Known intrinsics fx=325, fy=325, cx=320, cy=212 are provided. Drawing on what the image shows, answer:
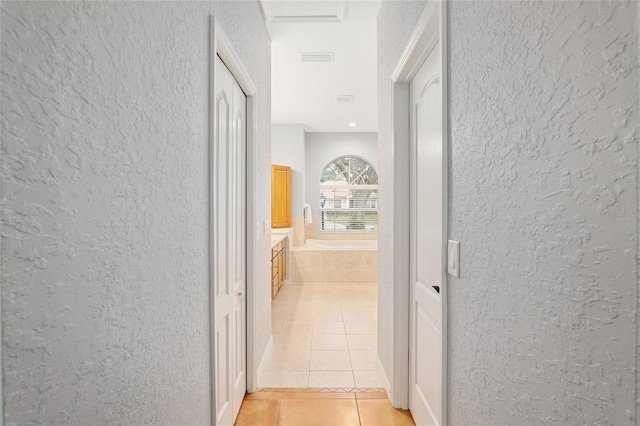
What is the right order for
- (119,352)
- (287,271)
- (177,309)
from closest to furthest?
(119,352) < (177,309) < (287,271)

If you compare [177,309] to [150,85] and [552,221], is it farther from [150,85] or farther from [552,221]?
[552,221]

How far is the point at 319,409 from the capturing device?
2.01m

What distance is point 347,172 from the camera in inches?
263

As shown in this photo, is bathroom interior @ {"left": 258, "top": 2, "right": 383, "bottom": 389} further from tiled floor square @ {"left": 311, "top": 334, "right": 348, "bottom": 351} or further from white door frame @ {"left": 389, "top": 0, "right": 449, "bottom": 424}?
white door frame @ {"left": 389, "top": 0, "right": 449, "bottom": 424}

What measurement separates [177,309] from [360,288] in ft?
14.3

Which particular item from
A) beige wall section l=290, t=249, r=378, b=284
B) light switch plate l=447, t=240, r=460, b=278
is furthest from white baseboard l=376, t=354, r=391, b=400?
beige wall section l=290, t=249, r=378, b=284

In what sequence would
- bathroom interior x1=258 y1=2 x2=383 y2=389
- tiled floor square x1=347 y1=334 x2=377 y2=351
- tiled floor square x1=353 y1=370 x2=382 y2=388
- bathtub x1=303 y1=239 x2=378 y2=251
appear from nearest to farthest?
1. tiled floor square x1=353 y1=370 x2=382 y2=388
2. bathroom interior x1=258 y1=2 x2=383 y2=389
3. tiled floor square x1=347 y1=334 x2=377 y2=351
4. bathtub x1=303 y1=239 x2=378 y2=251

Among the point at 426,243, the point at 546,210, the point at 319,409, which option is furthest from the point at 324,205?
the point at 546,210

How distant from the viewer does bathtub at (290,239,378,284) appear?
546 cm

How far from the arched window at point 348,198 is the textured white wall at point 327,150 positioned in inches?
5.2

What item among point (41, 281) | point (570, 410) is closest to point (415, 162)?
point (570, 410)

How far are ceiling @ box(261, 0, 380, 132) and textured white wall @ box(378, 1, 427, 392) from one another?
0.37m

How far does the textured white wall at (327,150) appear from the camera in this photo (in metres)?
6.54

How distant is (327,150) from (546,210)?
19.8ft
